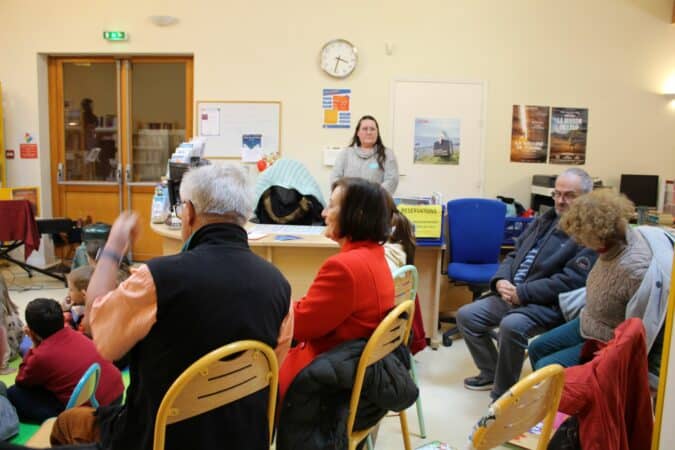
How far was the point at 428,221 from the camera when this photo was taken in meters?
3.62

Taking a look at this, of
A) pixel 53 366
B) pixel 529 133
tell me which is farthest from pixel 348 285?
pixel 529 133

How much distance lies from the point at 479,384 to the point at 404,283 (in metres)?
1.27

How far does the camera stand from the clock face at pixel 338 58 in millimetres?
5664

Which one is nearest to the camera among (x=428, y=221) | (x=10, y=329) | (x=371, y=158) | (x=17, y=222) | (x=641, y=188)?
(x=10, y=329)

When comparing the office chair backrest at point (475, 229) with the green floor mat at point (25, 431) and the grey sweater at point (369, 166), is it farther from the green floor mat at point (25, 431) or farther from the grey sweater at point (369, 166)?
the green floor mat at point (25, 431)

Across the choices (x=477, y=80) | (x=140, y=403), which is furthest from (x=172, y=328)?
(x=477, y=80)

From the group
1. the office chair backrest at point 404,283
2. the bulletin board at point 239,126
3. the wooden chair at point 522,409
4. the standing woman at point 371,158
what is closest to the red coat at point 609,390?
the wooden chair at point 522,409

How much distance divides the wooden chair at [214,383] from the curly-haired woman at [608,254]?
56.6 inches

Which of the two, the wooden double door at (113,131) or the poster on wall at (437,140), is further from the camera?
the wooden double door at (113,131)

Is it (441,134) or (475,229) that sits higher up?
(441,134)

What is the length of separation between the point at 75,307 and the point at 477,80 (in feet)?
14.0

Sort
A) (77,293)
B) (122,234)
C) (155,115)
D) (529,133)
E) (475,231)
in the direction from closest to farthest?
1. (122,234)
2. (77,293)
3. (475,231)
4. (529,133)
5. (155,115)

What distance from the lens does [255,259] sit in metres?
1.47

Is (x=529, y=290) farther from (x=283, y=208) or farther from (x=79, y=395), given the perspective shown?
(x=79, y=395)
